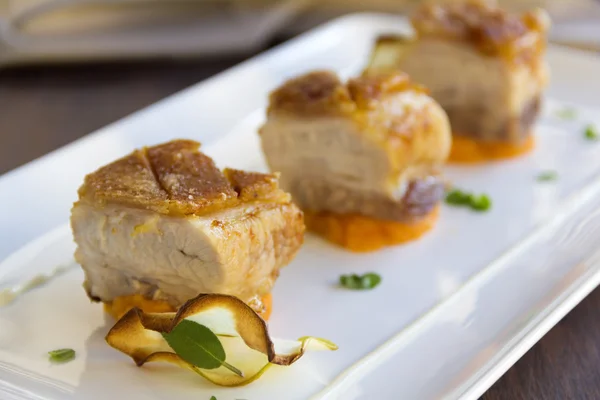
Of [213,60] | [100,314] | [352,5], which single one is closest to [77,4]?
[213,60]

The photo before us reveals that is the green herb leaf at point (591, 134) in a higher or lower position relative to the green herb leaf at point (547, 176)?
lower

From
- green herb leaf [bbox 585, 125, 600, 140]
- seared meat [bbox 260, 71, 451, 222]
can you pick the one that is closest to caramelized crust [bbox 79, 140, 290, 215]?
seared meat [bbox 260, 71, 451, 222]

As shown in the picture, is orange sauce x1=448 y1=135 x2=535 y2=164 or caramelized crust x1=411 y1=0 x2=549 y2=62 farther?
orange sauce x1=448 y1=135 x2=535 y2=164

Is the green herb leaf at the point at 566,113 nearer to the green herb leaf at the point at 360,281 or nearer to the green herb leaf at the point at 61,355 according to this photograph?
the green herb leaf at the point at 360,281

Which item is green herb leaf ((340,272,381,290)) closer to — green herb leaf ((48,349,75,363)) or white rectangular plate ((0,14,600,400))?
white rectangular plate ((0,14,600,400))

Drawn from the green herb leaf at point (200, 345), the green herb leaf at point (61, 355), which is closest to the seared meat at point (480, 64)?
the green herb leaf at point (200, 345)

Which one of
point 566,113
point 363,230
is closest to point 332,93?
point 363,230

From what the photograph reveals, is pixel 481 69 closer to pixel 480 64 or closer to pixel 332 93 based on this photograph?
pixel 480 64
